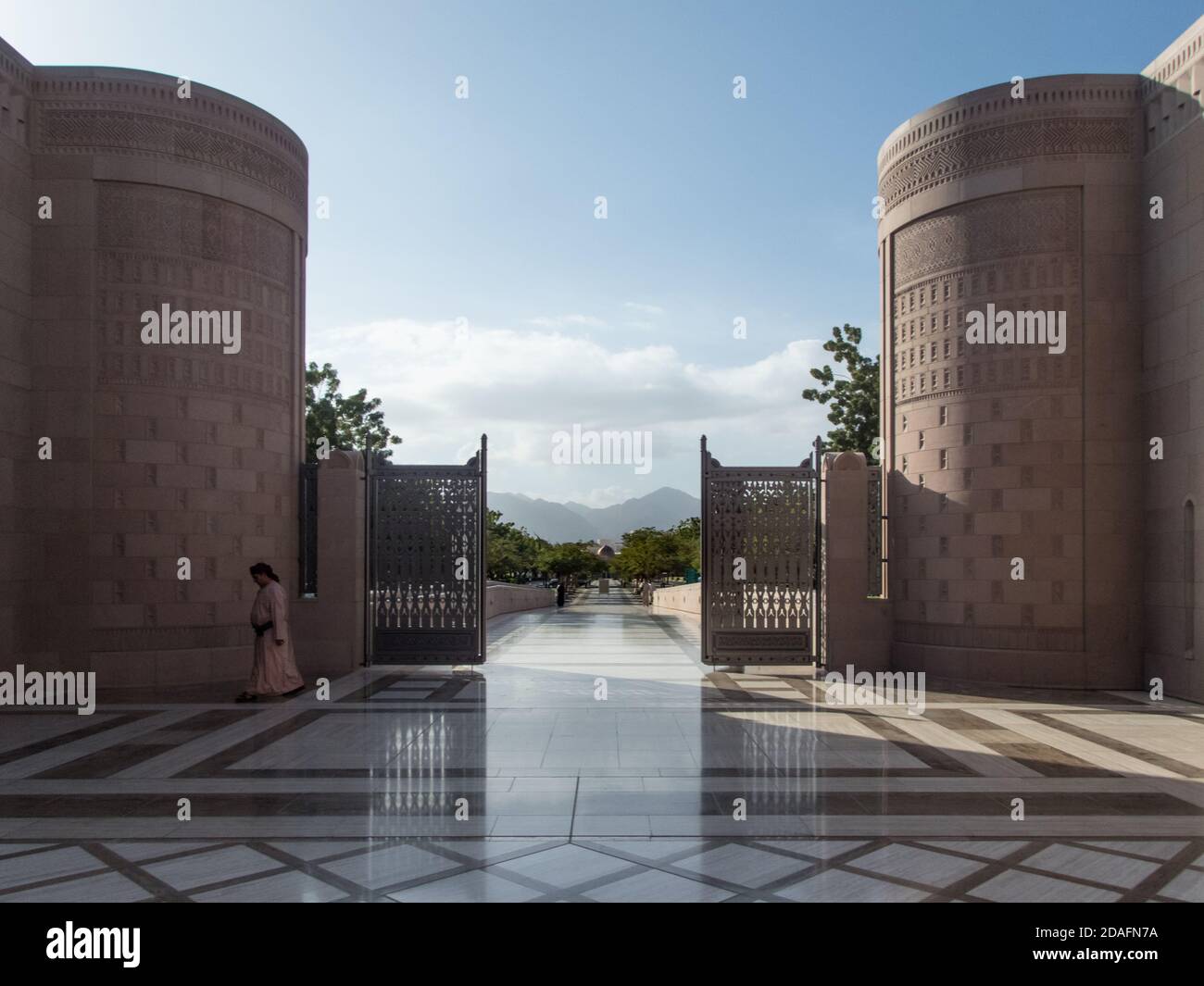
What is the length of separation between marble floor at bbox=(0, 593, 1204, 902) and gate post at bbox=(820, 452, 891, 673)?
1.63 metres

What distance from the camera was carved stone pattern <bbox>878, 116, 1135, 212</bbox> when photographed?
1031cm

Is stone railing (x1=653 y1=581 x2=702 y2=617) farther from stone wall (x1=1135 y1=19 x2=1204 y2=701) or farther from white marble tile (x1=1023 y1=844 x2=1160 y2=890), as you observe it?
white marble tile (x1=1023 y1=844 x2=1160 y2=890)

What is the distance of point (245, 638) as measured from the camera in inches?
432

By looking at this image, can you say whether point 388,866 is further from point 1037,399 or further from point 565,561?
point 565,561

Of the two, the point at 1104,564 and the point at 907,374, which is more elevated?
the point at 907,374

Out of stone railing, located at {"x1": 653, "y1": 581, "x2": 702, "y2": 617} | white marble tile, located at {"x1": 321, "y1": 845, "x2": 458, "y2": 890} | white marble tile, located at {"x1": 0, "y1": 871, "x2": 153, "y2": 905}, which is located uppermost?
white marble tile, located at {"x1": 0, "y1": 871, "x2": 153, "y2": 905}

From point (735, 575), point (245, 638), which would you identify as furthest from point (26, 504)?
point (735, 575)

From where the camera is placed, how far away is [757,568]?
38.5 ft

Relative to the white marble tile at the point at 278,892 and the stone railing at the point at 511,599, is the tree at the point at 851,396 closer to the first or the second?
the stone railing at the point at 511,599

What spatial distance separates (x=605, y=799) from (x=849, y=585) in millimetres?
6580

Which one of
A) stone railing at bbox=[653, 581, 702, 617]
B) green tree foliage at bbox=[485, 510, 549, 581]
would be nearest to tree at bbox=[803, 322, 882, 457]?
stone railing at bbox=[653, 581, 702, 617]

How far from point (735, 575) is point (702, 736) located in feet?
14.0

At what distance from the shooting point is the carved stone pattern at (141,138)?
10.2 meters
